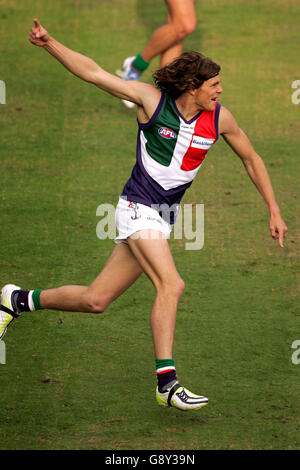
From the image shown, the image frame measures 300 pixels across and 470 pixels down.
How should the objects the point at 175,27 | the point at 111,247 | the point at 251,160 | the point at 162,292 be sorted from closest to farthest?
the point at 162,292
the point at 251,160
the point at 111,247
the point at 175,27

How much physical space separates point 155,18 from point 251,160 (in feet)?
23.3

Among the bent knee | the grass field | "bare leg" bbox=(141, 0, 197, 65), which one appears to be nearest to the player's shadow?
the grass field

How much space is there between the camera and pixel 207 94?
546 cm

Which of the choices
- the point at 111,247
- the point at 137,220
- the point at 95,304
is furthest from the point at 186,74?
the point at 111,247

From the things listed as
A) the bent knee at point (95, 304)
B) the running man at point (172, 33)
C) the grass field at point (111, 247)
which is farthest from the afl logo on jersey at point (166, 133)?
the running man at point (172, 33)

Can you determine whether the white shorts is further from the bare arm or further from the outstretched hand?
the outstretched hand

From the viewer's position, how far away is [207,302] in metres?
6.77

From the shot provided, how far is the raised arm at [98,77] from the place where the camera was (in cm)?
553

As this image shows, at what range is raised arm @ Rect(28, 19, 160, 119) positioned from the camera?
18.1 feet

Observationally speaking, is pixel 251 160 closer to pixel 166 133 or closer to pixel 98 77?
pixel 166 133

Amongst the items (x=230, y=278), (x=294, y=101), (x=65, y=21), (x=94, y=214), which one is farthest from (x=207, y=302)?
(x=65, y=21)

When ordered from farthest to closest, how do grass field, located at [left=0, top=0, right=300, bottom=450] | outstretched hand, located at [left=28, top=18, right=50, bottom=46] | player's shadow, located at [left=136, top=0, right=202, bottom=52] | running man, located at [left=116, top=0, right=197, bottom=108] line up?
1. player's shadow, located at [left=136, top=0, right=202, bottom=52]
2. running man, located at [left=116, top=0, right=197, bottom=108]
3. outstretched hand, located at [left=28, top=18, right=50, bottom=46]
4. grass field, located at [left=0, top=0, right=300, bottom=450]

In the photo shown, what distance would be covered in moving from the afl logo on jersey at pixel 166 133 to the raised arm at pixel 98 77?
0.12 m

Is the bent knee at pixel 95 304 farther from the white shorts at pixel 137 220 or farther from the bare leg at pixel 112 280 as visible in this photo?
the white shorts at pixel 137 220
